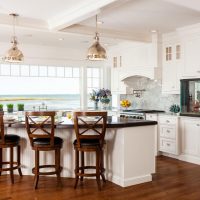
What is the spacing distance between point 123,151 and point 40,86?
4321 mm

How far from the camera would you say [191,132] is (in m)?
5.55

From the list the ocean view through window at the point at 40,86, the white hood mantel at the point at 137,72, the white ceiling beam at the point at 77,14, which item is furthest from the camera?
the ocean view through window at the point at 40,86

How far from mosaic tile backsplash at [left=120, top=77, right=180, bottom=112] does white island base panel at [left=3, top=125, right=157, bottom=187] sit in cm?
246

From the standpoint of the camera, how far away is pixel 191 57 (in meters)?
5.82

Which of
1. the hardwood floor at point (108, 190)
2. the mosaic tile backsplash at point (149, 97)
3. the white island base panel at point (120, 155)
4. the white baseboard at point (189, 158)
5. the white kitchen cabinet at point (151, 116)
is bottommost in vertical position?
the hardwood floor at point (108, 190)

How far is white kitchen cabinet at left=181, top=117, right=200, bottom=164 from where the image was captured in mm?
5457

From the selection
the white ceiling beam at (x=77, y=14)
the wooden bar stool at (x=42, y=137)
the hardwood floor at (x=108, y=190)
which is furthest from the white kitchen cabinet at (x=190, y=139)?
the white ceiling beam at (x=77, y=14)

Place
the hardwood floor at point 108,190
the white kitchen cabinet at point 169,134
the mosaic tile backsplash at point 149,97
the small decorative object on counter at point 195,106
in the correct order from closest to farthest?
the hardwood floor at point 108,190, the small decorative object on counter at point 195,106, the white kitchen cabinet at point 169,134, the mosaic tile backsplash at point 149,97

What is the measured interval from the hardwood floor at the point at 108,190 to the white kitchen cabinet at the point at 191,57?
203cm

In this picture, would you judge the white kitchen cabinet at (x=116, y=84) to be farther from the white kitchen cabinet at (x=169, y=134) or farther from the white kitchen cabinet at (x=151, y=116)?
the white kitchen cabinet at (x=169, y=134)

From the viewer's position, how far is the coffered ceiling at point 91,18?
433cm

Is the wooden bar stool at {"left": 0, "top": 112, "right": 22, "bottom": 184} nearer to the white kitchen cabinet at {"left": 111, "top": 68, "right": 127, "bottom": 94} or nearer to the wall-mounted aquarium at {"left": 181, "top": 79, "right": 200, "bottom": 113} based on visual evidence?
the wall-mounted aquarium at {"left": 181, "top": 79, "right": 200, "bottom": 113}

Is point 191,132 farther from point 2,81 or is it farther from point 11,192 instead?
point 2,81

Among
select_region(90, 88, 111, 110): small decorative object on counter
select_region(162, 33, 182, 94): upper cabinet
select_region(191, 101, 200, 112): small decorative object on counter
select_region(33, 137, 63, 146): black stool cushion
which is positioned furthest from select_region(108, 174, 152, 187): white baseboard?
select_region(90, 88, 111, 110): small decorative object on counter
